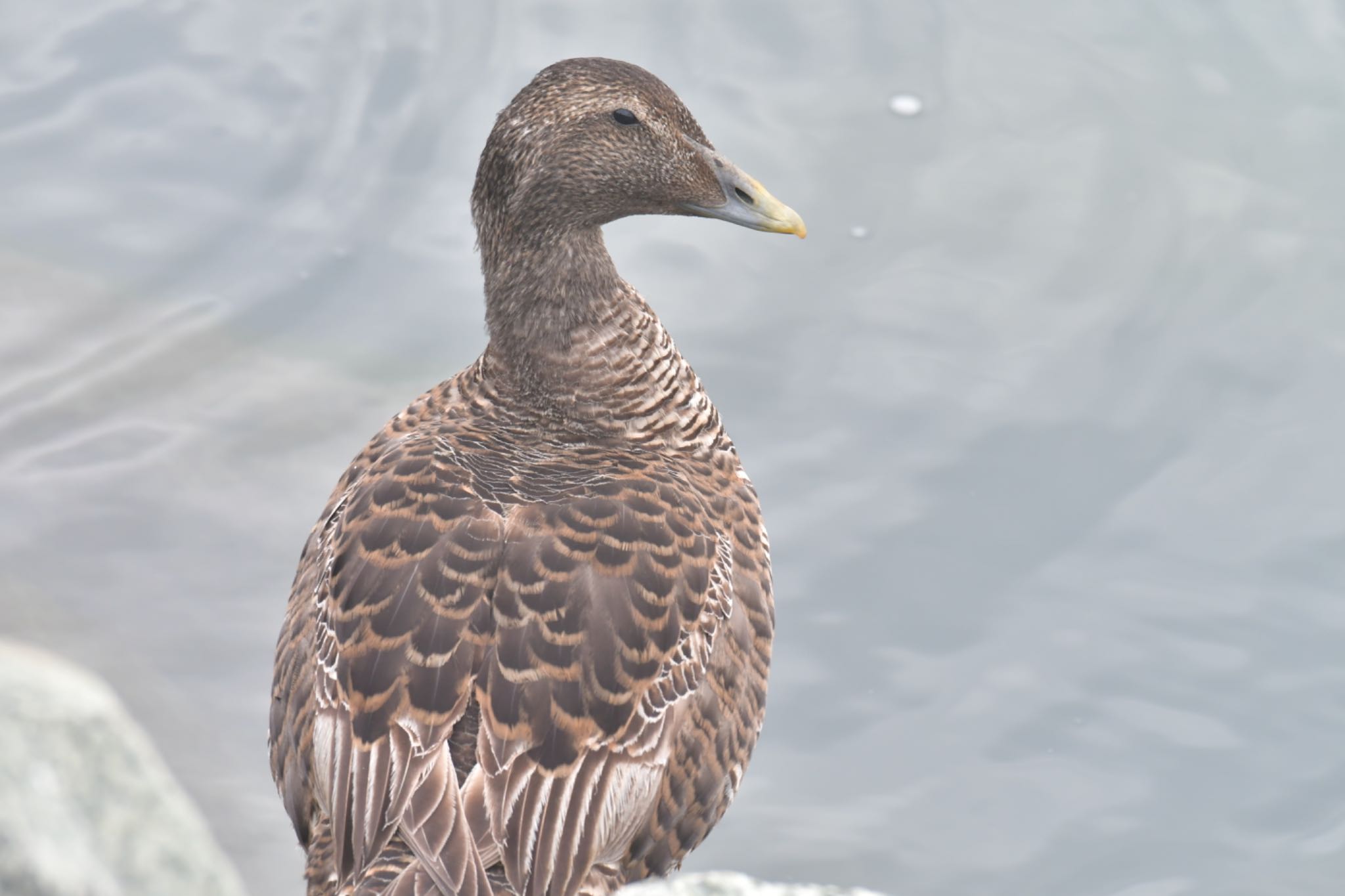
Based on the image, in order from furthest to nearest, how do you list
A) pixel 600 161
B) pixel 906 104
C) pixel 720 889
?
pixel 906 104, pixel 600 161, pixel 720 889

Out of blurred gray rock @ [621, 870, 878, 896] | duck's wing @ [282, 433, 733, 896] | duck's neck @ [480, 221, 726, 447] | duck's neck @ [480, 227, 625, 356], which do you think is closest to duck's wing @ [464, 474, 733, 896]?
duck's wing @ [282, 433, 733, 896]

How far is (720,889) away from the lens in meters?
2.51

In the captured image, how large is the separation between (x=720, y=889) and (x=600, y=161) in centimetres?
227

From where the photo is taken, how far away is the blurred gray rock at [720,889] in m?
2.48

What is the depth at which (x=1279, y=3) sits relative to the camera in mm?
7336

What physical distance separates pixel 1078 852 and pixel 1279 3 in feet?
13.2

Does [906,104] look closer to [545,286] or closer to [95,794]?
[545,286]

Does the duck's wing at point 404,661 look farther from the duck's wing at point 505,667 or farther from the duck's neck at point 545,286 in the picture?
the duck's neck at point 545,286

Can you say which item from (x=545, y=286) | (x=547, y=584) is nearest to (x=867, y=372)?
(x=545, y=286)

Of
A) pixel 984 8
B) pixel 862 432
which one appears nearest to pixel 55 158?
pixel 862 432

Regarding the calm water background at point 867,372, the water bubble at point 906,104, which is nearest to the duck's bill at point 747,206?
the calm water background at point 867,372

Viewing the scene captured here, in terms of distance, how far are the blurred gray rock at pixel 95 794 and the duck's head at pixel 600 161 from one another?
176 cm

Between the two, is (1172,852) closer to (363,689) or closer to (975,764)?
(975,764)

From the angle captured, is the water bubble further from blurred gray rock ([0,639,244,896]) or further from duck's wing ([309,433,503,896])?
blurred gray rock ([0,639,244,896])
